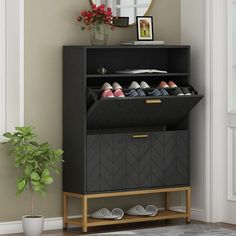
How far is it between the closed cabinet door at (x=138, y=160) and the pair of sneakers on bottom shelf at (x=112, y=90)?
0.39 meters

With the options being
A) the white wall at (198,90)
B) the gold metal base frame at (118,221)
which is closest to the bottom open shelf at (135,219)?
the gold metal base frame at (118,221)

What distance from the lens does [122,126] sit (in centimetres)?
653

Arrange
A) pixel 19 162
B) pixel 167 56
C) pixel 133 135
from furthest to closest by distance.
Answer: pixel 167 56 < pixel 133 135 < pixel 19 162

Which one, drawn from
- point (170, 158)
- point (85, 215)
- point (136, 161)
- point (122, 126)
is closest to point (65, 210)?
point (85, 215)

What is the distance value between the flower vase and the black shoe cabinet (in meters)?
0.09

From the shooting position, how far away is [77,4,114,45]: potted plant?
20.8 feet

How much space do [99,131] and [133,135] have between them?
0.35m

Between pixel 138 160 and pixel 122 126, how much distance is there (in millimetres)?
317

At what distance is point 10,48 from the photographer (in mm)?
6152

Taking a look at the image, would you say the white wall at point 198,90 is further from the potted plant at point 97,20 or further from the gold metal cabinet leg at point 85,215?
the gold metal cabinet leg at point 85,215

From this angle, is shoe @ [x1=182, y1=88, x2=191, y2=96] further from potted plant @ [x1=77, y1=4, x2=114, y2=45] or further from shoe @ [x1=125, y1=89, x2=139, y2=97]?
potted plant @ [x1=77, y1=4, x2=114, y2=45]

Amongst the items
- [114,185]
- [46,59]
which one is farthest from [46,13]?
[114,185]

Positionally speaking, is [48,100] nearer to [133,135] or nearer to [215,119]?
[133,135]

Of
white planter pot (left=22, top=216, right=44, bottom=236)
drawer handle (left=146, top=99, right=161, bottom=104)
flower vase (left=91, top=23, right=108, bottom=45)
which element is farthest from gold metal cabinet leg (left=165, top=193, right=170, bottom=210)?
flower vase (left=91, top=23, right=108, bottom=45)
